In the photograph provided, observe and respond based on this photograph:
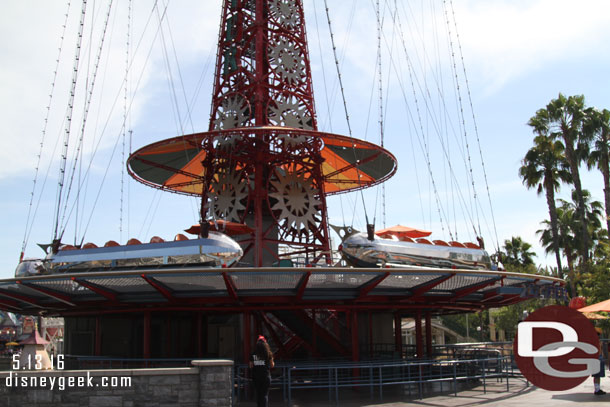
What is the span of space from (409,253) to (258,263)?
7237 mm

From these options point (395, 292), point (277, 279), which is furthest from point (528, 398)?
point (277, 279)

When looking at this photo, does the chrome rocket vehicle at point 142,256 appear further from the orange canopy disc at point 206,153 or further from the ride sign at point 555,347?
the ride sign at point 555,347

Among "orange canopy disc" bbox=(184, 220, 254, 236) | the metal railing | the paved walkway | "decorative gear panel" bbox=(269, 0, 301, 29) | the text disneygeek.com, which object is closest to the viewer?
the text disneygeek.com

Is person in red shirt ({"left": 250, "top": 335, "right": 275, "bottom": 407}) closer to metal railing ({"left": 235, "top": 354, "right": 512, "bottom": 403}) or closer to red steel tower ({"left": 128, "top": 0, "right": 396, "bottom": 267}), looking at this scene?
metal railing ({"left": 235, "top": 354, "right": 512, "bottom": 403})

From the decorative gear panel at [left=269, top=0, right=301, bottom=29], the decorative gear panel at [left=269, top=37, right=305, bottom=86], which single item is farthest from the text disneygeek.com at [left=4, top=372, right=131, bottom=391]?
the decorative gear panel at [left=269, top=0, right=301, bottom=29]

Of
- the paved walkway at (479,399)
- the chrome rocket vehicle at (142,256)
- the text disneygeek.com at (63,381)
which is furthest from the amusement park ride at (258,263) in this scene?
the text disneygeek.com at (63,381)

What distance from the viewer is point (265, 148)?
28.7 meters

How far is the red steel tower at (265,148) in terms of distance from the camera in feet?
92.9

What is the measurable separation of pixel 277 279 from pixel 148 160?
15.8 m

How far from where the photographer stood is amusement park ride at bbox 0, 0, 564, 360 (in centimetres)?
1950

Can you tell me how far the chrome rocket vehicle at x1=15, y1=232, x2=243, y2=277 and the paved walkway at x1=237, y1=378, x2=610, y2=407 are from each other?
15.5 feet

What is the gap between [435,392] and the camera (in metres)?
19.1

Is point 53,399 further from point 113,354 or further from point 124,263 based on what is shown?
point 113,354

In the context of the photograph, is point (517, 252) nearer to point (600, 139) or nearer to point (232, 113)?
point (600, 139)
